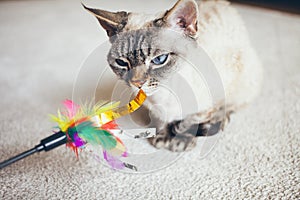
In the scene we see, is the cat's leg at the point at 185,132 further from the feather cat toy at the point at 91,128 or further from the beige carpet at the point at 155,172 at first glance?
the feather cat toy at the point at 91,128

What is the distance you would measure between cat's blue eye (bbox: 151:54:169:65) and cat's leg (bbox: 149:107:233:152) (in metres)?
0.23

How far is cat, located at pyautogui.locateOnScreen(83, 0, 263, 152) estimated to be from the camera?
0.82 meters

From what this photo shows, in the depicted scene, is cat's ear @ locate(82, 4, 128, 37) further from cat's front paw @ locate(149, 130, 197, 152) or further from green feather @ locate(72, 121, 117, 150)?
cat's front paw @ locate(149, 130, 197, 152)

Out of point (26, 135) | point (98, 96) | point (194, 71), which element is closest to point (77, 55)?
point (26, 135)

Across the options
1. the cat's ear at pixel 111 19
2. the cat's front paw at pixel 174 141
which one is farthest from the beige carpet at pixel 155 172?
the cat's ear at pixel 111 19

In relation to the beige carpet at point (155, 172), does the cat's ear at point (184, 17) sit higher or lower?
higher

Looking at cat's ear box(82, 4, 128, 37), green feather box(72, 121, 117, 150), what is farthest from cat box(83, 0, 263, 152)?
green feather box(72, 121, 117, 150)

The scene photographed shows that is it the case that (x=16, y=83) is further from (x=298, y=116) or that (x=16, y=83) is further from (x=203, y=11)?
(x=298, y=116)

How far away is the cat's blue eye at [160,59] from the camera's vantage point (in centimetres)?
83

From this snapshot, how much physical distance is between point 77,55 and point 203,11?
72cm

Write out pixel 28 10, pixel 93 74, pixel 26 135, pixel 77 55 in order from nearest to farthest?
pixel 93 74, pixel 26 135, pixel 77 55, pixel 28 10

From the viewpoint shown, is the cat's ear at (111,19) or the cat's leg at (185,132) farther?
the cat's leg at (185,132)

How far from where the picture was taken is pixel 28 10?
2.17 meters

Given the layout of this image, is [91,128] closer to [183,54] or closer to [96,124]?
[96,124]
